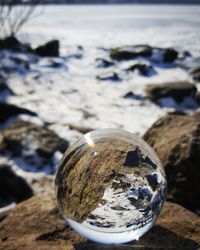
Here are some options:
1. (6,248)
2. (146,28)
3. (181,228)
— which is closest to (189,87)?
(181,228)

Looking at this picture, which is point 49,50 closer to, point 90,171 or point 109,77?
point 109,77

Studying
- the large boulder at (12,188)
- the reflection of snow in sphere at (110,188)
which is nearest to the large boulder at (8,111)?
the large boulder at (12,188)

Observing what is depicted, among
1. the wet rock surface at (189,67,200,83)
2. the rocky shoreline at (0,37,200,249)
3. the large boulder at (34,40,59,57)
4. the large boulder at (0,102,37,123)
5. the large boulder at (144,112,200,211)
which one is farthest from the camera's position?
the large boulder at (34,40,59,57)

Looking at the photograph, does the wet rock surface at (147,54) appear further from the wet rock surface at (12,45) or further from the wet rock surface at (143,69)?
the wet rock surface at (12,45)

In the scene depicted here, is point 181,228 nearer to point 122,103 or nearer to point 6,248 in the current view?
point 6,248

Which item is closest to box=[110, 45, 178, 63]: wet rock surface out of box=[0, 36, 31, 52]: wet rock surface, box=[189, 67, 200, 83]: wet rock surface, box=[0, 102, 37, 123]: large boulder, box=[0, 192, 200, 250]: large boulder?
box=[189, 67, 200, 83]: wet rock surface

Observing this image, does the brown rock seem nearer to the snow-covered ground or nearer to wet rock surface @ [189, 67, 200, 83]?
the snow-covered ground


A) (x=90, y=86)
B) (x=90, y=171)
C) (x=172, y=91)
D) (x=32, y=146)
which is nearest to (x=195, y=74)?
(x=172, y=91)
